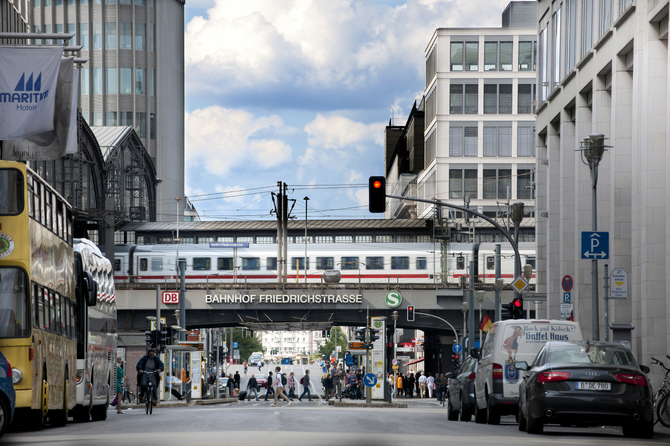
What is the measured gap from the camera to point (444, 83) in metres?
85.3

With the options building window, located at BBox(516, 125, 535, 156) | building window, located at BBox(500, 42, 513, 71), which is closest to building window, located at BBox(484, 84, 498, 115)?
building window, located at BBox(500, 42, 513, 71)

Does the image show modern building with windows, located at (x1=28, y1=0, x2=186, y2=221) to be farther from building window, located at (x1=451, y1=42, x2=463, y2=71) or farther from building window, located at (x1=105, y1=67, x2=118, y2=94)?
building window, located at (x1=451, y1=42, x2=463, y2=71)

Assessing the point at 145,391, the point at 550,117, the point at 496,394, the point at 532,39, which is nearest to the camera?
the point at 496,394

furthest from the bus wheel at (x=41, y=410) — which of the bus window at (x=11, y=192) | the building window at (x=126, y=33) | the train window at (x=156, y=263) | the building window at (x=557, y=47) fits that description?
the building window at (x=126, y=33)

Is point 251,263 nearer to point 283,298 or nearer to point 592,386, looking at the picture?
point 283,298

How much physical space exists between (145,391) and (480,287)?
35885 millimetres

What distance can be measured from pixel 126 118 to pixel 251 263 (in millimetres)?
36504

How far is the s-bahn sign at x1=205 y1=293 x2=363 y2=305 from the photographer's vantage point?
5950cm

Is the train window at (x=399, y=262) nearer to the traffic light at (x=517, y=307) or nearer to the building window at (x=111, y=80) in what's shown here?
the traffic light at (x=517, y=307)

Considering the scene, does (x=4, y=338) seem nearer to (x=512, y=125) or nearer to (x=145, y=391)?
(x=145, y=391)

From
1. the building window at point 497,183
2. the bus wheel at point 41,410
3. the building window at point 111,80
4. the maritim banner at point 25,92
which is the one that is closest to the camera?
the bus wheel at point 41,410

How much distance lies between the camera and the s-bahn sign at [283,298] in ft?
195

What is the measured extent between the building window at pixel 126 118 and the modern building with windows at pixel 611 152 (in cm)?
6034

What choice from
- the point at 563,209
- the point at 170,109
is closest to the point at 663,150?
the point at 563,209
